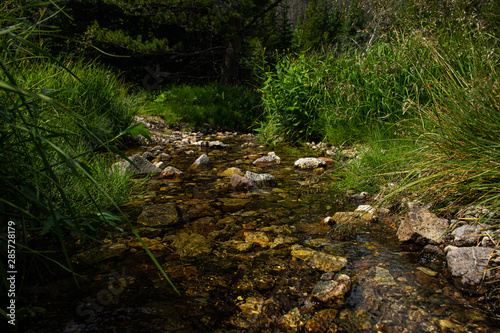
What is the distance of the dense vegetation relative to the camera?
3.43 ft

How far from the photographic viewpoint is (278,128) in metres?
5.13

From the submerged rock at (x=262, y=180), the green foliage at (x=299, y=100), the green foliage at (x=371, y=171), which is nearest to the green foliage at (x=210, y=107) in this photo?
the green foliage at (x=299, y=100)

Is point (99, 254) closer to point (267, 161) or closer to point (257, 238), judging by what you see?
point (257, 238)

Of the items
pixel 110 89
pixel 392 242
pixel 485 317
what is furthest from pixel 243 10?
pixel 485 317

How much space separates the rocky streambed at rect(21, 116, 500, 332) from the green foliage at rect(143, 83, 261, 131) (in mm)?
4762

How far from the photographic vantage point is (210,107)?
7.14 meters

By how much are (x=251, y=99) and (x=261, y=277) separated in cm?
667

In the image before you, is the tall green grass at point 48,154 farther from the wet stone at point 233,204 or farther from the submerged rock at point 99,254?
the wet stone at point 233,204

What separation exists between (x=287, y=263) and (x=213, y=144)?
3.66 meters

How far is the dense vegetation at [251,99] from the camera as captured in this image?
3.43 feet

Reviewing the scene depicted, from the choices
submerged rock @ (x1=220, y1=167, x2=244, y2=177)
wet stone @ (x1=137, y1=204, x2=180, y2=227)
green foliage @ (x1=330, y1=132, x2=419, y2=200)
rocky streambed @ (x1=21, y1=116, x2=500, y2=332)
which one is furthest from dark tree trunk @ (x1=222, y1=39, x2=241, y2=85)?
wet stone @ (x1=137, y1=204, x2=180, y2=227)

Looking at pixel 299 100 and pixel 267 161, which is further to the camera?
pixel 299 100

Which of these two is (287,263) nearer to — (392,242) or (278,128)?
(392,242)

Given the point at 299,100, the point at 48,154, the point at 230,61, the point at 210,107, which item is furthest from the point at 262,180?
the point at 230,61
